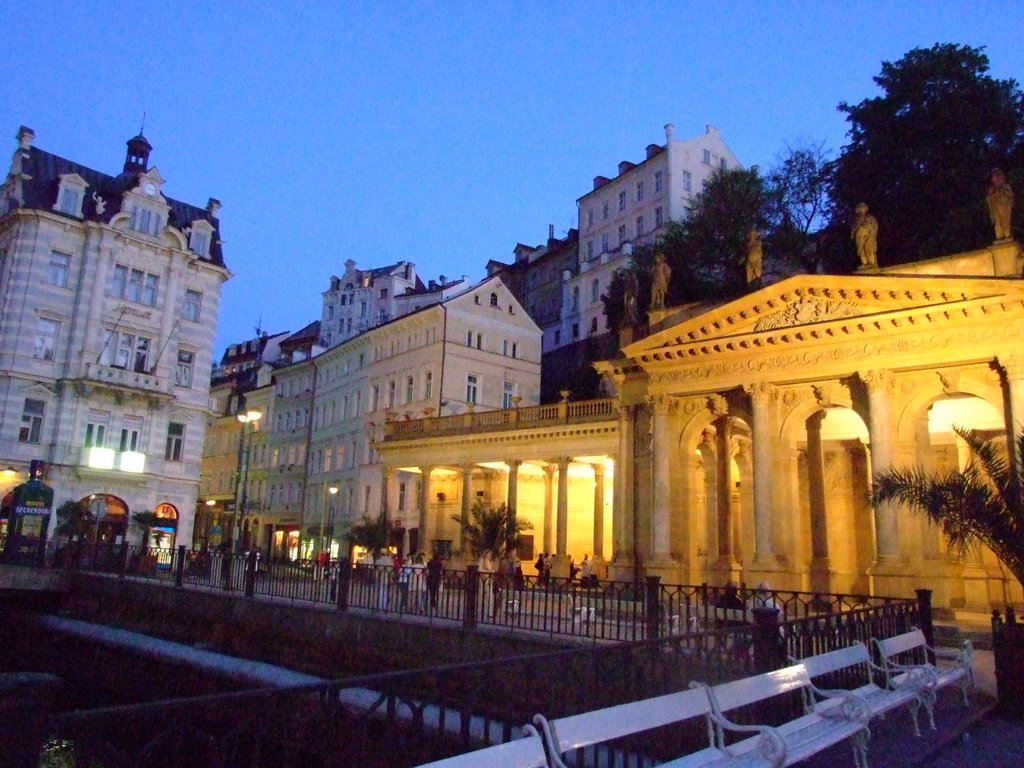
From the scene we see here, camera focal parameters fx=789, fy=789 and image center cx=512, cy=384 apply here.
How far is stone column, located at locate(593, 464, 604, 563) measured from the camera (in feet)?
123

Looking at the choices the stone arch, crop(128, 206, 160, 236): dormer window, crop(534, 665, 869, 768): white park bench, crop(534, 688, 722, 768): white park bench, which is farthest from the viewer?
crop(128, 206, 160, 236): dormer window

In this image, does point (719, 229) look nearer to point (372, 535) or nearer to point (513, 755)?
point (372, 535)

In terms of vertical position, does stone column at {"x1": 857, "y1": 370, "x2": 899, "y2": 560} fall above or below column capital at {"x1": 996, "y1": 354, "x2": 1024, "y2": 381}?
below

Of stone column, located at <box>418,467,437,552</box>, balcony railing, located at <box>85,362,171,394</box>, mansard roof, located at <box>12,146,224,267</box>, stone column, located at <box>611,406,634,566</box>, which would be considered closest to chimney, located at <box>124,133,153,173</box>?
mansard roof, located at <box>12,146,224,267</box>

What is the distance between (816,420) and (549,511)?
1616 cm

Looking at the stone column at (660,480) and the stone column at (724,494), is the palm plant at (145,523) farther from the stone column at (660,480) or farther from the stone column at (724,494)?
the stone column at (724,494)

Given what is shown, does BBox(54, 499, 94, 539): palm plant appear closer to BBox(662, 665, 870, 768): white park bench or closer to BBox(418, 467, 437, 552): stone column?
BBox(418, 467, 437, 552): stone column

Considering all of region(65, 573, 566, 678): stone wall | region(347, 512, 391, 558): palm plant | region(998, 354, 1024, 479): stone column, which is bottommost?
region(65, 573, 566, 678): stone wall

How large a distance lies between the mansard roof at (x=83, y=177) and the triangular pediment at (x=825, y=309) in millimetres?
29638

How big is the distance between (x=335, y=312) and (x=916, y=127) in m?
50.9

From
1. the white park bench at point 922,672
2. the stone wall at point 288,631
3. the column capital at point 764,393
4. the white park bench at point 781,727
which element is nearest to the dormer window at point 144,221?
the stone wall at point 288,631

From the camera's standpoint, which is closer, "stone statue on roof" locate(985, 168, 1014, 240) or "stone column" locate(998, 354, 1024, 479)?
"stone column" locate(998, 354, 1024, 479)

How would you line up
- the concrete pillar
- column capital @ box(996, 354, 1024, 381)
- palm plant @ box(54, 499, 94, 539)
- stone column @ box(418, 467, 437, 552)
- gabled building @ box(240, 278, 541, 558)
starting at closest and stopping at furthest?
column capital @ box(996, 354, 1024, 381)
palm plant @ box(54, 499, 94, 539)
the concrete pillar
stone column @ box(418, 467, 437, 552)
gabled building @ box(240, 278, 541, 558)

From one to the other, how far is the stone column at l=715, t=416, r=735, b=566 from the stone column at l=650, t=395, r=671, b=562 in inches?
93.3
